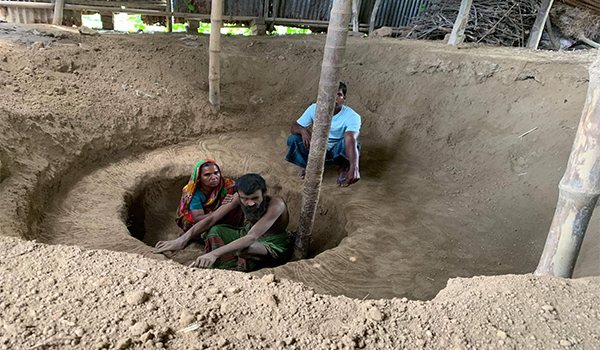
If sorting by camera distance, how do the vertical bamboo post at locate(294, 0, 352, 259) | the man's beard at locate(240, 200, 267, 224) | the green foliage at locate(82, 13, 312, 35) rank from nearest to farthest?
the vertical bamboo post at locate(294, 0, 352, 259) < the man's beard at locate(240, 200, 267, 224) < the green foliage at locate(82, 13, 312, 35)

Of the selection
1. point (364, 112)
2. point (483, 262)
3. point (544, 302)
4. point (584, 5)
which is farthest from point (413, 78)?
point (584, 5)

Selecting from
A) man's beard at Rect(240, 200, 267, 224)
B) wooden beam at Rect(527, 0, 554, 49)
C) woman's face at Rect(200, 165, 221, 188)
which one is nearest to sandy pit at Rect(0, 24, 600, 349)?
man's beard at Rect(240, 200, 267, 224)

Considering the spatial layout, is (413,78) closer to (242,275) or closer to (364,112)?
(364,112)

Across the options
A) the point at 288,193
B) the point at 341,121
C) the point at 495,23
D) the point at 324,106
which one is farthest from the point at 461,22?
the point at 324,106

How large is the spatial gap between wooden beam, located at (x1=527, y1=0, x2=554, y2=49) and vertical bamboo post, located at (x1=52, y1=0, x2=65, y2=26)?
7.78 m

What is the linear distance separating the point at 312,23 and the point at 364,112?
10.4 ft

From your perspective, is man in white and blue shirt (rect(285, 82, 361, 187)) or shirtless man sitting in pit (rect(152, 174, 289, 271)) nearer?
shirtless man sitting in pit (rect(152, 174, 289, 271))

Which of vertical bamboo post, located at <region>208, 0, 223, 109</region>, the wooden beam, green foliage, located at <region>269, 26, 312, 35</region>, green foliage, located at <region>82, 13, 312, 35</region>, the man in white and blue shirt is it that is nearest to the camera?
the man in white and blue shirt

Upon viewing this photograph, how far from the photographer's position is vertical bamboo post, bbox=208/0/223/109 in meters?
4.31

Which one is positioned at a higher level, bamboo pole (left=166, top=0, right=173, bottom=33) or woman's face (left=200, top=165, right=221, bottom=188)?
bamboo pole (left=166, top=0, right=173, bottom=33)

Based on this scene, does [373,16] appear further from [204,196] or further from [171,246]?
[171,246]

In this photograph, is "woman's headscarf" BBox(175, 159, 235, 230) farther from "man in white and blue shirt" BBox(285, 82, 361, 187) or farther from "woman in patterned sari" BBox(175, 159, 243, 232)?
"man in white and blue shirt" BBox(285, 82, 361, 187)

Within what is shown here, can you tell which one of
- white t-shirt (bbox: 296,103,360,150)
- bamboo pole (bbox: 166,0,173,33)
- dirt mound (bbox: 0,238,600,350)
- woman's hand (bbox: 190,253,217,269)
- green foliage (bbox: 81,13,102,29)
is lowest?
woman's hand (bbox: 190,253,217,269)

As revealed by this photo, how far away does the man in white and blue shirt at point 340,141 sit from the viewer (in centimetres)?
395
